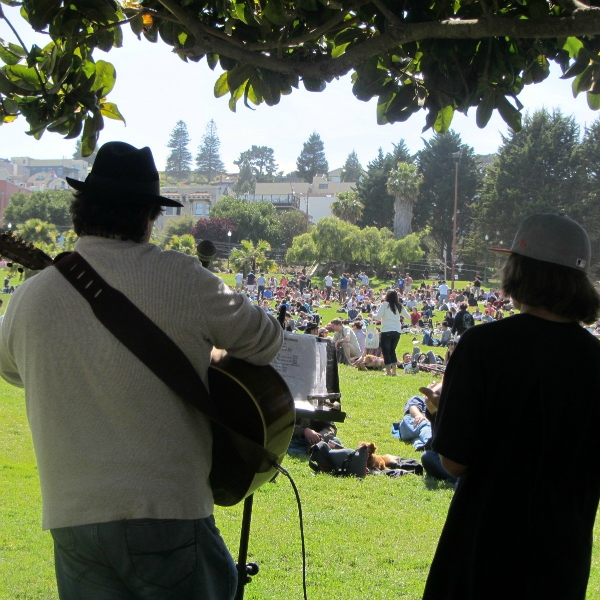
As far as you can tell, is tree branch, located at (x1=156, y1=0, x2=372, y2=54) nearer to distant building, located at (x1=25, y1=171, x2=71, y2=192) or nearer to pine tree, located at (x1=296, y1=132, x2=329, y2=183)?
distant building, located at (x1=25, y1=171, x2=71, y2=192)

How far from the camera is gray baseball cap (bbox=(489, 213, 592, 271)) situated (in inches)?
85.4

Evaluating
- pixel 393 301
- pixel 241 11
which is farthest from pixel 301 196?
pixel 241 11

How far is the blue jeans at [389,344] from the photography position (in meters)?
14.4

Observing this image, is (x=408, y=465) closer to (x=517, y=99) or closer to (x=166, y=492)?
(x=517, y=99)

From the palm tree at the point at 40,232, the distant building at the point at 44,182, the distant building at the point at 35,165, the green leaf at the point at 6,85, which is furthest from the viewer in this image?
the distant building at the point at 35,165

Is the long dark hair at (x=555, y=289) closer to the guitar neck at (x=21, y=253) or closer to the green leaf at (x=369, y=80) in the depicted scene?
the green leaf at (x=369, y=80)

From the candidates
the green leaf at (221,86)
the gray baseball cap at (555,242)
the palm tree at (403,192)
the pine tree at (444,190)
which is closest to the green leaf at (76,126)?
the green leaf at (221,86)

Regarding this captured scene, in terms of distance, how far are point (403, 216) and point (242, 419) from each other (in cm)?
6856

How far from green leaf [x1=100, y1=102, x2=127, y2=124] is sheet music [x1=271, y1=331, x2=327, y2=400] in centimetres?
193

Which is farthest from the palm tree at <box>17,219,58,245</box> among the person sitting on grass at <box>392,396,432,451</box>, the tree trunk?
the person sitting on grass at <box>392,396,432,451</box>

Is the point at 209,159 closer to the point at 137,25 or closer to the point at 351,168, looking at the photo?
the point at 351,168

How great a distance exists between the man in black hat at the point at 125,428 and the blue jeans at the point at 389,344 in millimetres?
12460

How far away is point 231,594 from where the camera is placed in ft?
6.74

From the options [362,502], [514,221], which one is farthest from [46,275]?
[514,221]
